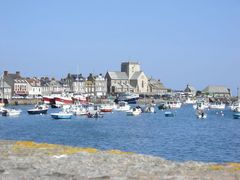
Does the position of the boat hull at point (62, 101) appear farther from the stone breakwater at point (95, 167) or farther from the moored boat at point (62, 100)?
the stone breakwater at point (95, 167)

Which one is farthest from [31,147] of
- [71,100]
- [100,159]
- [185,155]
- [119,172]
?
[71,100]

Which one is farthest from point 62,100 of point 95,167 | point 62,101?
point 95,167

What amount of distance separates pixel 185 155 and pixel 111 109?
9009 cm

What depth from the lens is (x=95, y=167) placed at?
698 inches

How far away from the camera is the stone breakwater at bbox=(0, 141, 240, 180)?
16.0 metres

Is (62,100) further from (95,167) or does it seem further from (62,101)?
(95,167)

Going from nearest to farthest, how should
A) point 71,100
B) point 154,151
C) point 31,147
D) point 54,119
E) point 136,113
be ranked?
1. point 31,147
2. point 154,151
3. point 54,119
4. point 136,113
5. point 71,100

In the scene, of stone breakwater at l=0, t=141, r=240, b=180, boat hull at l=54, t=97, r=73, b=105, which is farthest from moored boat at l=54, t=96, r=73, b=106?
stone breakwater at l=0, t=141, r=240, b=180

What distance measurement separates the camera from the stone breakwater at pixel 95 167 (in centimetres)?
1598

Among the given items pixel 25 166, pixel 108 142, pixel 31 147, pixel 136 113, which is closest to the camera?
pixel 25 166

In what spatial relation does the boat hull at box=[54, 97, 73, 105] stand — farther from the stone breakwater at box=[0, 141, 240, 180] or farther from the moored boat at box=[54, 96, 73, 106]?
the stone breakwater at box=[0, 141, 240, 180]

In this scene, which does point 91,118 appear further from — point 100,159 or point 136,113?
point 100,159

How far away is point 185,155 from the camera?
40.2 meters

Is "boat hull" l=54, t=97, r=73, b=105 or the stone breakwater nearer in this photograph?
the stone breakwater
